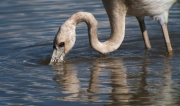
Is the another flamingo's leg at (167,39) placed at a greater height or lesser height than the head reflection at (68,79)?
greater

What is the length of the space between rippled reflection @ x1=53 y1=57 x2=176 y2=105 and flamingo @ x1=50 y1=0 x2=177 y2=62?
32 centimetres

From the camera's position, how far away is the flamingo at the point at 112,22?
37.0 ft

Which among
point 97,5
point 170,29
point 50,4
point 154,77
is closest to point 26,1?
point 50,4

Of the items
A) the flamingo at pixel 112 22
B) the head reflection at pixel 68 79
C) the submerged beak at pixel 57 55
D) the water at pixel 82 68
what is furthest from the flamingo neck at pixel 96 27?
the head reflection at pixel 68 79

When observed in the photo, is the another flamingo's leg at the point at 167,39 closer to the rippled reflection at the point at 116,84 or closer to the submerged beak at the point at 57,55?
the rippled reflection at the point at 116,84

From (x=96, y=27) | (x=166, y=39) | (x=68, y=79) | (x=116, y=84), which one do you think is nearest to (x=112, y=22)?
(x=96, y=27)

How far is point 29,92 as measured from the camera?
944cm

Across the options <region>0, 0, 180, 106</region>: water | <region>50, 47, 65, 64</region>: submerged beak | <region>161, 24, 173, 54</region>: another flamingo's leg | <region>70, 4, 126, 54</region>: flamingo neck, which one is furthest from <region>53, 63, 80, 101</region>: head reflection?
<region>161, 24, 173, 54</region>: another flamingo's leg

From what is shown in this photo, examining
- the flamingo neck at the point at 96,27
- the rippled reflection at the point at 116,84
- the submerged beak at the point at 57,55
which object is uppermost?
the flamingo neck at the point at 96,27

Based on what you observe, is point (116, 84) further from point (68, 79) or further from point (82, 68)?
point (82, 68)

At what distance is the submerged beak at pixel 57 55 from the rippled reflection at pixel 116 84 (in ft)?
0.51

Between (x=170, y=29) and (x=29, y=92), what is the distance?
5442 millimetres

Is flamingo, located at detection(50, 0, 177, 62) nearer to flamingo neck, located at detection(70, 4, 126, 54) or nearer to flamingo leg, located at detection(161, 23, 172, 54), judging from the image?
flamingo neck, located at detection(70, 4, 126, 54)

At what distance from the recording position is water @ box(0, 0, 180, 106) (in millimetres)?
9125
